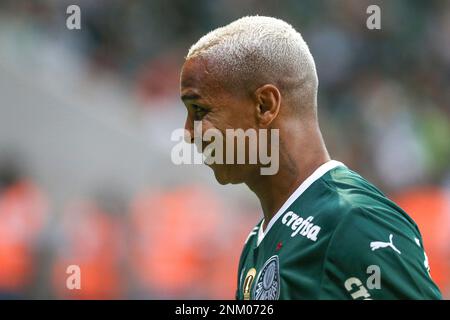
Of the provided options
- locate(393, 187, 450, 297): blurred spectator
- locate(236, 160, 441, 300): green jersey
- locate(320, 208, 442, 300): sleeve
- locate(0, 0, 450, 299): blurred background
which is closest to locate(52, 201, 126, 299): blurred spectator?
locate(0, 0, 450, 299): blurred background

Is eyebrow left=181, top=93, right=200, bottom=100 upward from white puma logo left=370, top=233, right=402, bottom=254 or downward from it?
upward

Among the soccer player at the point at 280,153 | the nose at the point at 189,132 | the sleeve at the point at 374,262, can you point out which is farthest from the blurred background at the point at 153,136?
the sleeve at the point at 374,262

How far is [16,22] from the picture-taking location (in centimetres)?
1219

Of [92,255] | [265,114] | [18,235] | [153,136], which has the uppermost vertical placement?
Result: [153,136]

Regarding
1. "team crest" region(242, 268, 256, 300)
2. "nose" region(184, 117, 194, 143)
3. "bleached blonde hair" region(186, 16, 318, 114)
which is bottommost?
"team crest" region(242, 268, 256, 300)

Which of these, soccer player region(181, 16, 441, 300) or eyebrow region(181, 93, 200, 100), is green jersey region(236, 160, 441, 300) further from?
eyebrow region(181, 93, 200, 100)

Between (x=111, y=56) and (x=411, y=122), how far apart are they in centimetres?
426

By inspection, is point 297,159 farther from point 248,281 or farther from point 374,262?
point 374,262

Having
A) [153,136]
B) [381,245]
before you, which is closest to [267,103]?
[381,245]

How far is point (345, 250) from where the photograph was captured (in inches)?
109

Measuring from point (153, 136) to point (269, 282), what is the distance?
361 inches

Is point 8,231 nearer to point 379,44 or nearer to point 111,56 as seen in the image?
point 111,56

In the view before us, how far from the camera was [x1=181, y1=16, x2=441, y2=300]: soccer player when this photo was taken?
2916 millimetres

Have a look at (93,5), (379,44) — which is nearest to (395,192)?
(379,44)
